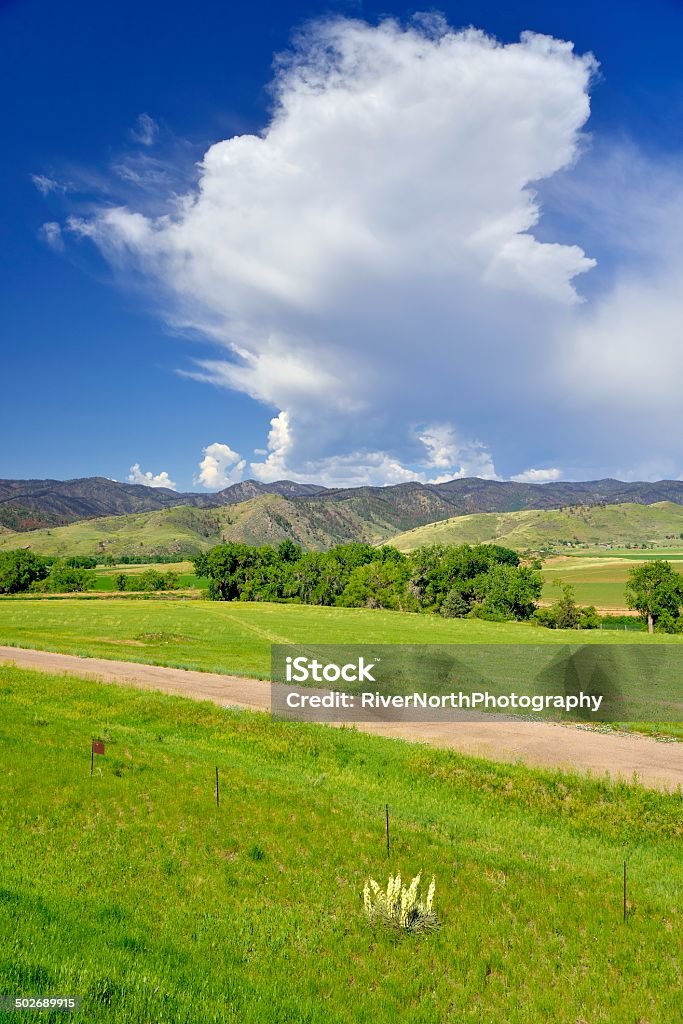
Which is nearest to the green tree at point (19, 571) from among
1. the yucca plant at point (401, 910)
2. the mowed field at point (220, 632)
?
the mowed field at point (220, 632)

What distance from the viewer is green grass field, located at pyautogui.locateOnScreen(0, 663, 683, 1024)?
8883mm

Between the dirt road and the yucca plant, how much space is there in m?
13.6

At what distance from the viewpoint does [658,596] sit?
10400 centimetres

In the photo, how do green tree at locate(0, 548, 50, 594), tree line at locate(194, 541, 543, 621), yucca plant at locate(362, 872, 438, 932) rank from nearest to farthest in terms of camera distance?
yucca plant at locate(362, 872, 438, 932) < tree line at locate(194, 541, 543, 621) < green tree at locate(0, 548, 50, 594)

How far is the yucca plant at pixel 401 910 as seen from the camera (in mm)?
10930

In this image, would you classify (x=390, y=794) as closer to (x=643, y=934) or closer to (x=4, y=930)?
(x=643, y=934)

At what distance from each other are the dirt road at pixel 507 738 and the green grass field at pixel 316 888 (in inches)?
115

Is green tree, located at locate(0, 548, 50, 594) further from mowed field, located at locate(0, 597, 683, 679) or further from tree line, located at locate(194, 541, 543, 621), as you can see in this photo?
mowed field, located at locate(0, 597, 683, 679)

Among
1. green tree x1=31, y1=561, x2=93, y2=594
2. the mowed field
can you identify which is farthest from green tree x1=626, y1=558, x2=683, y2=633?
green tree x1=31, y1=561, x2=93, y2=594

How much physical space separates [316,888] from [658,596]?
109m

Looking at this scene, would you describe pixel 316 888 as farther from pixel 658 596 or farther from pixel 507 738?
pixel 658 596

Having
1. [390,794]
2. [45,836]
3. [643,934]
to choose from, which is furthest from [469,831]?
[45,836]

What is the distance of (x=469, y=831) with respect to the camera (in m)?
16.4

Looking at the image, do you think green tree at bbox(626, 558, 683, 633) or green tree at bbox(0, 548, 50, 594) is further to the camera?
green tree at bbox(0, 548, 50, 594)
